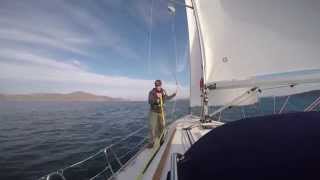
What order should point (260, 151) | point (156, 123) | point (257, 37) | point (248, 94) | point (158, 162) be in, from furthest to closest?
1. point (156, 123)
2. point (248, 94)
3. point (257, 37)
4. point (158, 162)
5. point (260, 151)

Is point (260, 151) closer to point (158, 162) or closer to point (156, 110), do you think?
→ point (158, 162)

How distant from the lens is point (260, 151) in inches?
70.0

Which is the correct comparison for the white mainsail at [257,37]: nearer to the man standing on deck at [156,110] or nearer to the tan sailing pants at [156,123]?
the man standing on deck at [156,110]

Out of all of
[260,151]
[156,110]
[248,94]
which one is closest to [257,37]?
[248,94]

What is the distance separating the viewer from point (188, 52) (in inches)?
332

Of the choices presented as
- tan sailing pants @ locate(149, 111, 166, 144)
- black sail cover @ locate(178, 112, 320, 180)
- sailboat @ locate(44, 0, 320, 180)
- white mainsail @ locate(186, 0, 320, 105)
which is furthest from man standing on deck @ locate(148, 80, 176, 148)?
black sail cover @ locate(178, 112, 320, 180)

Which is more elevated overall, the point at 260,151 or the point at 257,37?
the point at 257,37

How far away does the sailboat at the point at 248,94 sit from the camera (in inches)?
66.9

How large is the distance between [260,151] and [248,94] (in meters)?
4.38

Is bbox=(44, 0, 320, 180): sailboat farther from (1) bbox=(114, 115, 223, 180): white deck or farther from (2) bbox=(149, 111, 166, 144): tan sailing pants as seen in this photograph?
(2) bbox=(149, 111, 166, 144): tan sailing pants

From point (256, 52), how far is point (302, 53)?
0.92 metres

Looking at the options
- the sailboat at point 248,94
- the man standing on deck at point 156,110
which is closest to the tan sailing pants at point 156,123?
the man standing on deck at point 156,110

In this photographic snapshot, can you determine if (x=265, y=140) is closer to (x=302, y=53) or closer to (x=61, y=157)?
(x=302, y=53)

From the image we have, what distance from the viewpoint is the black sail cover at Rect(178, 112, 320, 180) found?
5.12ft
